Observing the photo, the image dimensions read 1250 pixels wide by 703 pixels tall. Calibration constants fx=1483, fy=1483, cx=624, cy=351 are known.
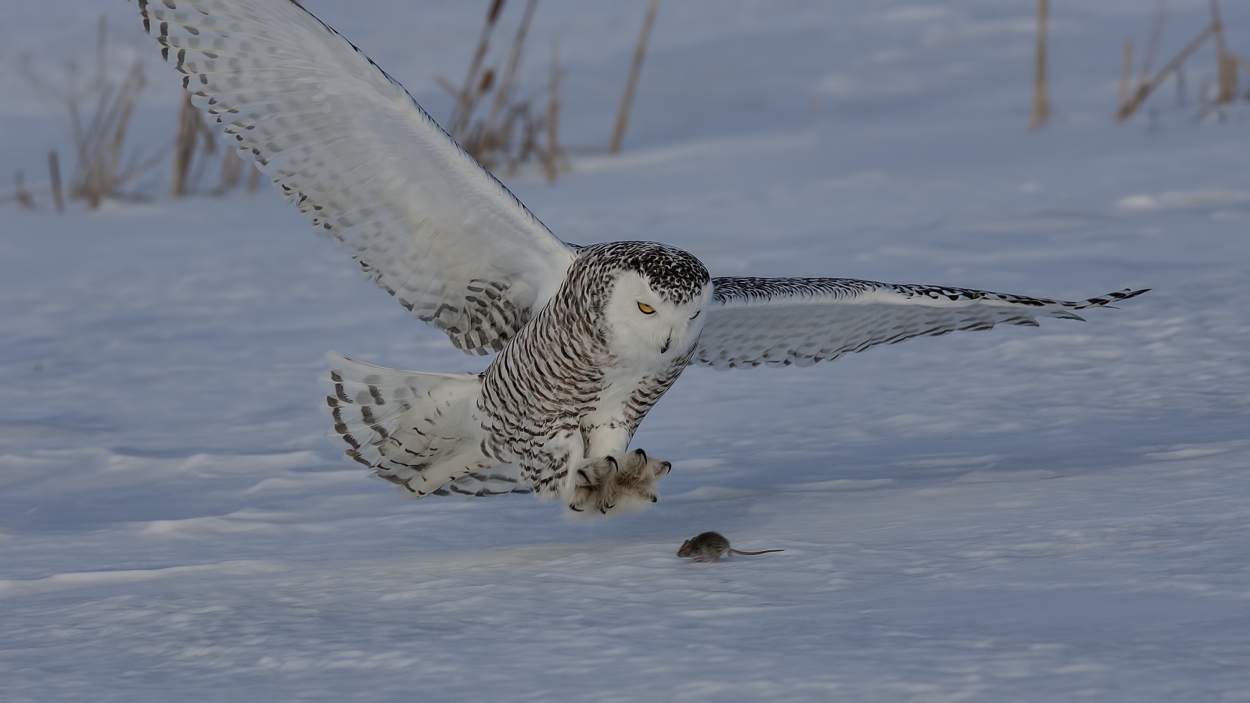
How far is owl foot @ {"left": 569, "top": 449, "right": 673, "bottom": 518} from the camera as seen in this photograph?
3727 mm

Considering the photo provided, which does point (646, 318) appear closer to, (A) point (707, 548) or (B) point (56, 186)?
(A) point (707, 548)

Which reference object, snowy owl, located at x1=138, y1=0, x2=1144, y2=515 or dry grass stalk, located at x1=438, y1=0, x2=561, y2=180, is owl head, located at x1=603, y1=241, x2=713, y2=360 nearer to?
snowy owl, located at x1=138, y1=0, x2=1144, y2=515

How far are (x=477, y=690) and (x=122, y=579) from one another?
1.34 metres

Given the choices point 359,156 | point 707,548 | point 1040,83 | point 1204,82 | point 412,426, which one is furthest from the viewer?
point 1204,82

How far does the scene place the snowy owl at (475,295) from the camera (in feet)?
12.1

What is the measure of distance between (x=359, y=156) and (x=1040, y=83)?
6.84m

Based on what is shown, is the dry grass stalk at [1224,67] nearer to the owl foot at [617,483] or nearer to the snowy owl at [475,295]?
the snowy owl at [475,295]

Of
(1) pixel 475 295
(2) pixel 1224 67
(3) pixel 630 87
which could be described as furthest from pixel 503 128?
(1) pixel 475 295

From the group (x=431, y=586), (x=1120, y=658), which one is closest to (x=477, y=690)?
(x=431, y=586)

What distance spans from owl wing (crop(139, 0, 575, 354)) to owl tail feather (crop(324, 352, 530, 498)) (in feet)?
0.87

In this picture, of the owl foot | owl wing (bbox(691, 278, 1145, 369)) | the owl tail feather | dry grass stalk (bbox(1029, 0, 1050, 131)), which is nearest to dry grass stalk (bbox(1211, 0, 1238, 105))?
dry grass stalk (bbox(1029, 0, 1050, 131))

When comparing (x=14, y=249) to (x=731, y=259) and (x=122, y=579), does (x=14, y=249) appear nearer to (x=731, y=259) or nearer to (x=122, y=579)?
(x=731, y=259)

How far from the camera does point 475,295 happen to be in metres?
4.35

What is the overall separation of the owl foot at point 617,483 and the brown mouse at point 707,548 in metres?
0.30
